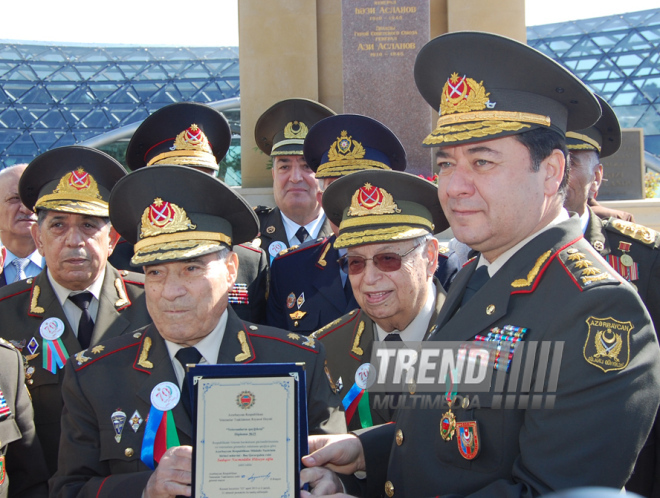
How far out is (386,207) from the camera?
3.85 metres

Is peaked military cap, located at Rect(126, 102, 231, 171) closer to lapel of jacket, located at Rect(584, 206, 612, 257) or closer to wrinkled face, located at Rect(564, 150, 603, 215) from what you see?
wrinkled face, located at Rect(564, 150, 603, 215)

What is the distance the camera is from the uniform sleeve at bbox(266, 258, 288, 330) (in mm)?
4996

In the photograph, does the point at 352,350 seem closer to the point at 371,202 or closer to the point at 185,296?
the point at 371,202

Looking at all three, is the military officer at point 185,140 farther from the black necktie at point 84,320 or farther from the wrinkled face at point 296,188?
the black necktie at point 84,320

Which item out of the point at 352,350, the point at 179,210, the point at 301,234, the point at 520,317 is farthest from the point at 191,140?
the point at 520,317

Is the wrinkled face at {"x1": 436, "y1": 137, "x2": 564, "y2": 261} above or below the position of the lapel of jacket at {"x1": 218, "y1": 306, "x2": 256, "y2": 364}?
above

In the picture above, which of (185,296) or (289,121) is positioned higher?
(289,121)

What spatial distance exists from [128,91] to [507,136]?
56910 mm

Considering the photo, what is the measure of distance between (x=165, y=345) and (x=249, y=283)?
1889 millimetres

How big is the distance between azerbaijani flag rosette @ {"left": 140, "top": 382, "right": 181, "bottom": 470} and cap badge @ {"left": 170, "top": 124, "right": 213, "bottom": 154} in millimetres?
3061

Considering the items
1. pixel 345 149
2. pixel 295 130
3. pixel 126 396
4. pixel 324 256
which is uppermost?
pixel 295 130

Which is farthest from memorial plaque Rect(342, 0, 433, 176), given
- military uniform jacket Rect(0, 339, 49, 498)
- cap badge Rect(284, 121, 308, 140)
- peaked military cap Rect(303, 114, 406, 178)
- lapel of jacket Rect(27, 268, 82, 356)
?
military uniform jacket Rect(0, 339, 49, 498)

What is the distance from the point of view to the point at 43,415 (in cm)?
374

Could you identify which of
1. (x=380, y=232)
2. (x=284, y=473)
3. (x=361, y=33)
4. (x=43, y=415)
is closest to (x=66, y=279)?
(x=43, y=415)
